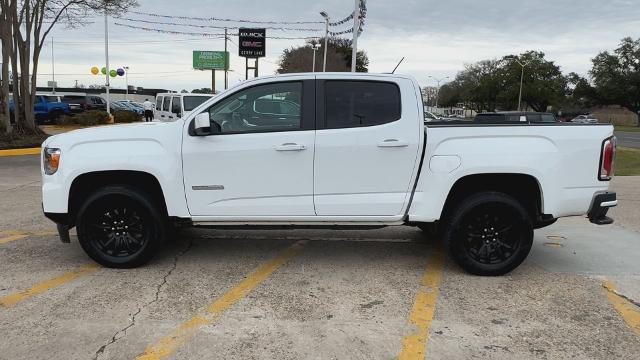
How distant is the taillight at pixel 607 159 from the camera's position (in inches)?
191

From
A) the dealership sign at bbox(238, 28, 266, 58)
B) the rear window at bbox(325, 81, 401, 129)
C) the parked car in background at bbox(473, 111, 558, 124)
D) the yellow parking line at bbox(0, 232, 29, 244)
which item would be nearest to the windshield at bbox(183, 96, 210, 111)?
the parked car in background at bbox(473, 111, 558, 124)

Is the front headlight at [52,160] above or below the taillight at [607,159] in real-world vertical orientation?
below

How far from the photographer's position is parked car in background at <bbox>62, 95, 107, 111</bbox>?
32453mm

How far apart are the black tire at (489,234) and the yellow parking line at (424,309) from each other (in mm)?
340

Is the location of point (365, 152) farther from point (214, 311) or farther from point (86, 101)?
point (86, 101)

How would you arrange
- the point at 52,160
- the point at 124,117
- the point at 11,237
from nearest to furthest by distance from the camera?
the point at 52,160, the point at 11,237, the point at 124,117

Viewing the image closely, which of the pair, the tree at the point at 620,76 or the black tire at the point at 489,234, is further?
the tree at the point at 620,76

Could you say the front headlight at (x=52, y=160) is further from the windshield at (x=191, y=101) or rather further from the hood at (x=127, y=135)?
the windshield at (x=191, y=101)

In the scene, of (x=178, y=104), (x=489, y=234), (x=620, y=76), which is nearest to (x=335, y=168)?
(x=489, y=234)

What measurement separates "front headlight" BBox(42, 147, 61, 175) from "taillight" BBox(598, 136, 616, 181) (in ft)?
16.5

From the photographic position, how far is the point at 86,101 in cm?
3416

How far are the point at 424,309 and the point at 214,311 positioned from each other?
1.69 metres

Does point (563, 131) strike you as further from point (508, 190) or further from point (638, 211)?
point (638, 211)

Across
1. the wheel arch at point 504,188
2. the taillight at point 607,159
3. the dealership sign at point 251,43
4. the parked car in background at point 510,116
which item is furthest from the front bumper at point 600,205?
the dealership sign at point 251,43
